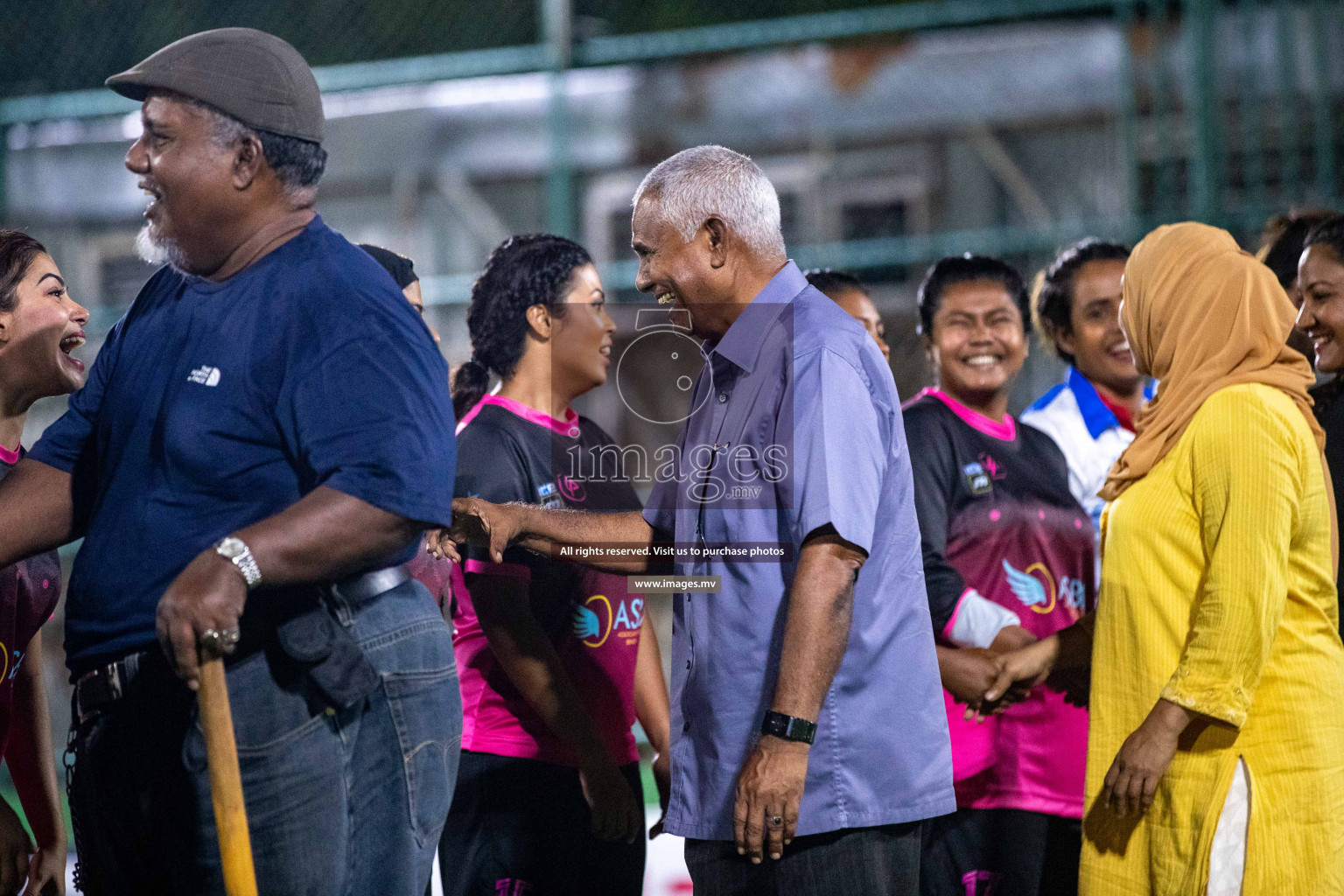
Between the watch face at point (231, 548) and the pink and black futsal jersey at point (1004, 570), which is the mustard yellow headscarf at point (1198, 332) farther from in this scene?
the watch face at point (231, 548)

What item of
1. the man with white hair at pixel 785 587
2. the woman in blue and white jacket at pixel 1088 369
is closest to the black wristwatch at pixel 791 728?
the man with white hair at pixel 785 587

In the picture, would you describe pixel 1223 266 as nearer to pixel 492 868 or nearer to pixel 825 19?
pixel 492 868

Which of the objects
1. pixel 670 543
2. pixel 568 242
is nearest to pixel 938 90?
pixel 568 242

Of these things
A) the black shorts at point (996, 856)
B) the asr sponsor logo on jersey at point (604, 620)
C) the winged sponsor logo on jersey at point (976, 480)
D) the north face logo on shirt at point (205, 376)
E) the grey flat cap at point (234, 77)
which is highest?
the grey flat cap at point (234, 77)

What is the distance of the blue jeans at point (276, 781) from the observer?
1.98 meters

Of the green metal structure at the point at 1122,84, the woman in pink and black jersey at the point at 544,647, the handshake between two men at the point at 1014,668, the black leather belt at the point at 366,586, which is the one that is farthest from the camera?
the green metal structure at the point at 1122,84

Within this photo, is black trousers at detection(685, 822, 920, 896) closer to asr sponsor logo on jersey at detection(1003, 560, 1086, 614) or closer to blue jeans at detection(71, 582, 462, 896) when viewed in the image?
blue jeans at detection(71, 582, 462, 896)

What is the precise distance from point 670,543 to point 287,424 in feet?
A: 3.36

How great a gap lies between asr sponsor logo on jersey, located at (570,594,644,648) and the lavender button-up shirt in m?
0.76

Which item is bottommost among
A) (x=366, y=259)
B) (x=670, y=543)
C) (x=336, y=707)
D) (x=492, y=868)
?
(x=492, y=868)

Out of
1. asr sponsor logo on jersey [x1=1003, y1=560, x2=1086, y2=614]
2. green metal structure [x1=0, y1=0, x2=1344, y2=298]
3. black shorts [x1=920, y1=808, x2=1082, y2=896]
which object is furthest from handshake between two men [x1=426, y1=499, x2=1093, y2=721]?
green metal structure [x1=0, y1=0, x2=1344, y2=298]

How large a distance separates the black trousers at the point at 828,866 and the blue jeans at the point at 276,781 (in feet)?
1.77

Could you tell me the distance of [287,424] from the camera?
200 centimetres

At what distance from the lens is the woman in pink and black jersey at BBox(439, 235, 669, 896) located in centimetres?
302
